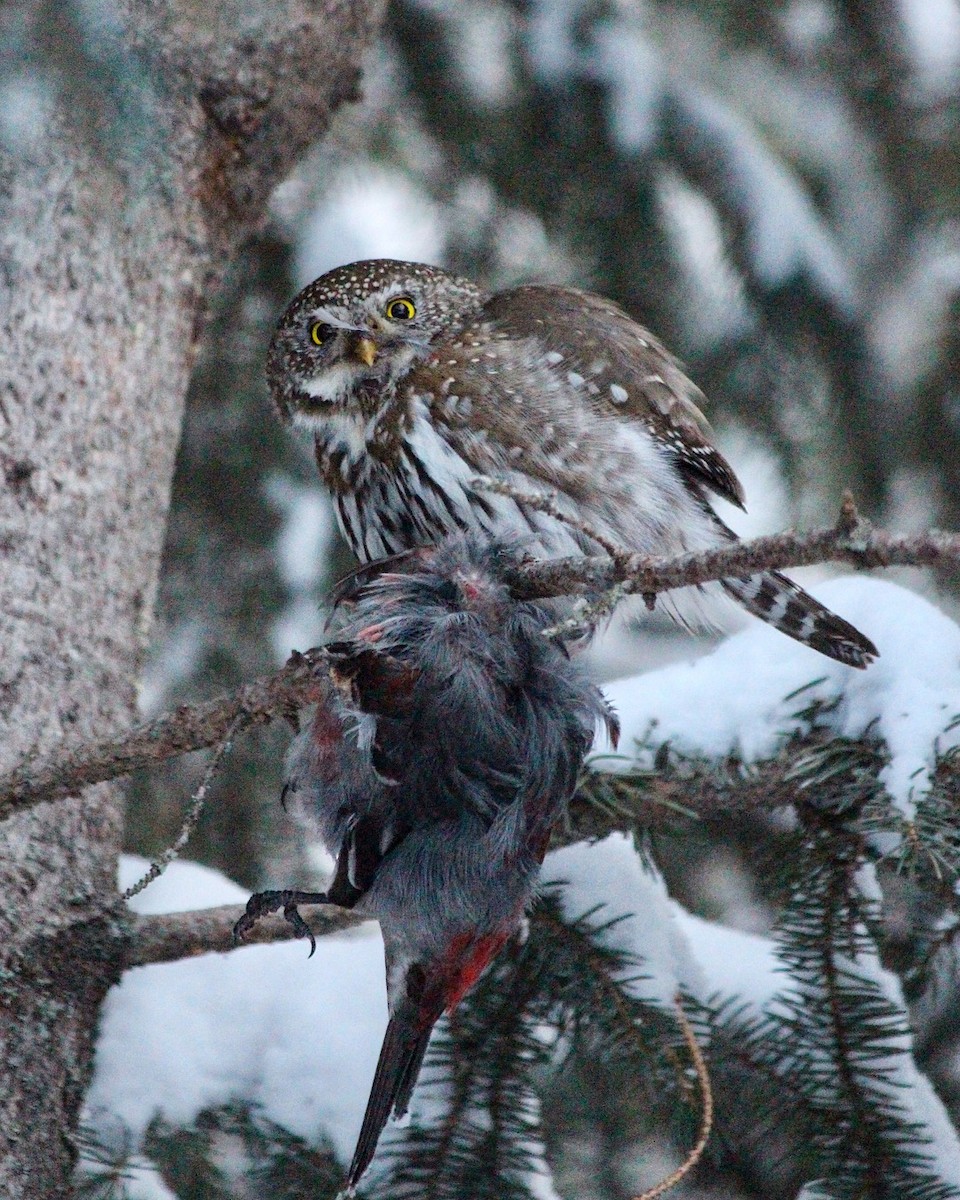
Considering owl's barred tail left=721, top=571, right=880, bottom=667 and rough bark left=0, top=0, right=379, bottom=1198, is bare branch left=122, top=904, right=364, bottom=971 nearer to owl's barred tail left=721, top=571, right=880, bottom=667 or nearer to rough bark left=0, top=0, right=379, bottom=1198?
rough bark left=0, top=0, right=379, bottom=1198

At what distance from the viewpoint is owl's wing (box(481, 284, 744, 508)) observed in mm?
2471

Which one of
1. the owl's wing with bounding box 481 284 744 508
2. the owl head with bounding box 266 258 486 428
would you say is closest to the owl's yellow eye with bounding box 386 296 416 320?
the owl head with bounding box 266 258 486 428

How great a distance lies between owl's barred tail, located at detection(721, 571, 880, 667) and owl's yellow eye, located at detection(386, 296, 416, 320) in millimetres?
736

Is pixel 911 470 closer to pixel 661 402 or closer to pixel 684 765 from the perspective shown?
pixel 661 402

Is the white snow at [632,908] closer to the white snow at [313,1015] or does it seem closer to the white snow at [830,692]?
the white snow at [313,1015]

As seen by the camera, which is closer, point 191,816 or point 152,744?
point 191,816

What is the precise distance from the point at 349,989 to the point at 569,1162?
0.55 meters

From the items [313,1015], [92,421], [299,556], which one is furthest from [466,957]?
[299,556]

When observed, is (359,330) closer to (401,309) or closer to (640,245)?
(401,309)

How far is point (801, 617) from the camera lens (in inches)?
90.6

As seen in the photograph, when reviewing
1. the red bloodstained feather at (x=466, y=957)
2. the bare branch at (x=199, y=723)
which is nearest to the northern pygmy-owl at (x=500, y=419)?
the bare branch at (x=199, y=723)

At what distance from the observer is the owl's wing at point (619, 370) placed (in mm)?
2471

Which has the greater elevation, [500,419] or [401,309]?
[401,309]

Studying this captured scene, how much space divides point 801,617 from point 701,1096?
764mm
